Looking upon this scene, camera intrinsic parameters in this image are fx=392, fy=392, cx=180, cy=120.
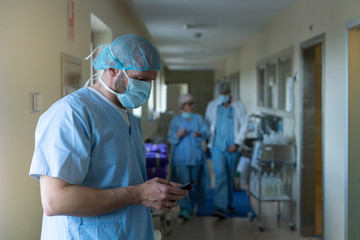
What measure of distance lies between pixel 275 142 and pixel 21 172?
312 cm

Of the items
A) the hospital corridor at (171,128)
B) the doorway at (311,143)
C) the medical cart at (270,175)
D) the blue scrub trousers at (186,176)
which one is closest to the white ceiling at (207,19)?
the hospital corridor at (171,128)

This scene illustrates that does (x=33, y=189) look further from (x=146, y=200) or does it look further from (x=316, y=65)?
(x=316, y=65)

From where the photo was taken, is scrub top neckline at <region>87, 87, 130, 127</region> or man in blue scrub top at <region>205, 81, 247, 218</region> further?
man in blue scrub top at <region>205, 81, 247, 218</region>

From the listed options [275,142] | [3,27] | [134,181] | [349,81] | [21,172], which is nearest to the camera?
[134,181]

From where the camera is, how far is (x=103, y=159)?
136 cm

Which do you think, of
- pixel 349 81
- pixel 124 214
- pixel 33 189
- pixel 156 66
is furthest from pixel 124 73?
pixel 349 81

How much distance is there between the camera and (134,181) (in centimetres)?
148

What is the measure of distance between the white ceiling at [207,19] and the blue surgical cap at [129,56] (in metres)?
Answer: 3.45

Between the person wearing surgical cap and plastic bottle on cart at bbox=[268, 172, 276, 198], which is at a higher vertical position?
the person wearing surgical cap

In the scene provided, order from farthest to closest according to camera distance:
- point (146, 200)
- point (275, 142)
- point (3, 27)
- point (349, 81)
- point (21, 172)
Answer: point (275, 142) < point (349, 81) < point (21, 172) < point (3, 27) < point (146, 200)

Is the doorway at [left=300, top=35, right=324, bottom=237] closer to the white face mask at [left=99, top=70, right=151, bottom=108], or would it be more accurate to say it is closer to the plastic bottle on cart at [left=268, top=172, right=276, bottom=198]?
the plastic bottle on cart at [left=268, top=172, right=276, bottom=198]

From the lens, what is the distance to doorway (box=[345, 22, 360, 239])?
3053 millimetres

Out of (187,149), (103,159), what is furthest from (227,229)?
(103,159)

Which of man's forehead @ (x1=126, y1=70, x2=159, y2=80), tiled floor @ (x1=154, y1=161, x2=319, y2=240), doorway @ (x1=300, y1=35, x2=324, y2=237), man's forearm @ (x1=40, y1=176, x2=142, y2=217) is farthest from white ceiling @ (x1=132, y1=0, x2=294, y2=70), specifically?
man's forearm @ (x1=40, y1=176, x2=142, y2=217)
